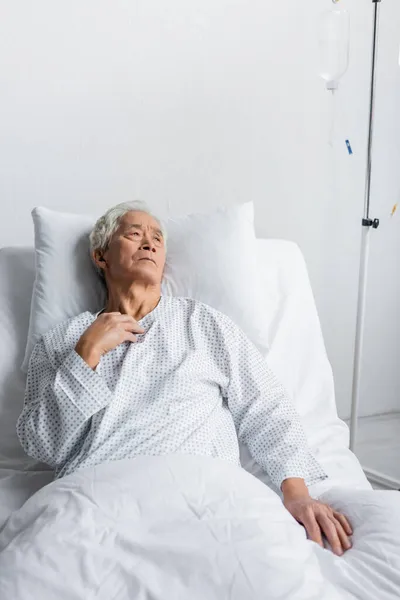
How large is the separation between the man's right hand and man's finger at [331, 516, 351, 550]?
60 centimetres

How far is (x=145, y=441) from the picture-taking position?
5.33ft

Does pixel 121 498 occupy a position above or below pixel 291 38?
below

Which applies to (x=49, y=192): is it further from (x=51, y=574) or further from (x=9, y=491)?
(x=51, y=574)

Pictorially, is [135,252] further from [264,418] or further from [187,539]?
[187,539]

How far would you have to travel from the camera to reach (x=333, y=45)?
8.61 feet

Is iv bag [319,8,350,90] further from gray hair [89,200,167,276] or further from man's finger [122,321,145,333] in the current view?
man's finger [122,321,145,333]

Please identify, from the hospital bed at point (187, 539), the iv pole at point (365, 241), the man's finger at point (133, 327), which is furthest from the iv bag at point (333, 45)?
the hospital bed at point (187, 539)

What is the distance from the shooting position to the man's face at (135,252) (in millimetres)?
1875

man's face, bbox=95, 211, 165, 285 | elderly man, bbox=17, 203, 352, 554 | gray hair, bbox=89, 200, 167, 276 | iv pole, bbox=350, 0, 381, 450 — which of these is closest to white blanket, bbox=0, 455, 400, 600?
elderly man, bbox=17, 203, 352, 554

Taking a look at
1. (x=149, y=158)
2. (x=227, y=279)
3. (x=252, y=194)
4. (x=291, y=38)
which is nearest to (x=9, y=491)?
(x=227, y=279)

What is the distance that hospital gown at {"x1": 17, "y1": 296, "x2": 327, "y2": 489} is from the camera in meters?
1.64

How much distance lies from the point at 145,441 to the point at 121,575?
17.5 inches

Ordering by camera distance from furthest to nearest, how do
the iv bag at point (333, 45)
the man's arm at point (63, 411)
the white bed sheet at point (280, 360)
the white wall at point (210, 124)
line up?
1. the iv bag at point (333, 45)
2. the white wall at point (210, 124)
3. the white bed sheet at point (280, 360)
4. the man's arm at point (63, 411)

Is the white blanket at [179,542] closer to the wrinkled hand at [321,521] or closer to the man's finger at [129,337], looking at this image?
the wrinkled hand at [321,521]
